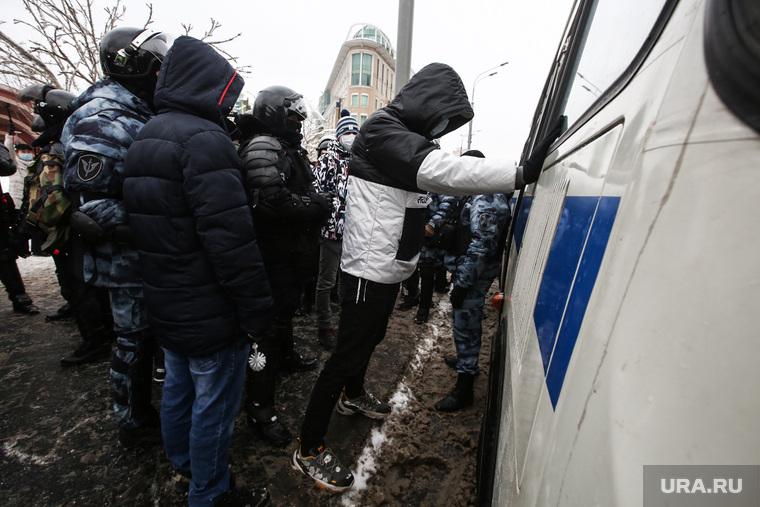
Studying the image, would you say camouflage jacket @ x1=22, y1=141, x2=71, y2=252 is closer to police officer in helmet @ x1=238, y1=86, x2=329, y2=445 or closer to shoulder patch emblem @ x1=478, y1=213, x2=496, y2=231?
police officer in helmet @ x1=238, y1=86, x2=329, y2=445

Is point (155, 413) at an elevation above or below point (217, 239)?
below

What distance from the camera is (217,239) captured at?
52.5 inches

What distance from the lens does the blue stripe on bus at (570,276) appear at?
0.57 metres

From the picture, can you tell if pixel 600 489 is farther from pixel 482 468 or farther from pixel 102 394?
pixel 102 394

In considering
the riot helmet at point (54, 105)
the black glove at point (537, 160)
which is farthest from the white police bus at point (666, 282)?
the riot helmet at point (54, 105)

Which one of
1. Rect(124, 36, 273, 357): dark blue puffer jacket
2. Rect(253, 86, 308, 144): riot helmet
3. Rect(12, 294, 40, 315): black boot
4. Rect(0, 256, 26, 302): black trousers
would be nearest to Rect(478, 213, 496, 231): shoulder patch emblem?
Rect(253, 86, 308, 144): riot helmet

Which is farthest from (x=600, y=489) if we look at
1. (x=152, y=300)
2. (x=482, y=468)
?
(x=152, y=300)

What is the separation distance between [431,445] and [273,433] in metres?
1.01

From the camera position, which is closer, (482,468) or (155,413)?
(482,468)

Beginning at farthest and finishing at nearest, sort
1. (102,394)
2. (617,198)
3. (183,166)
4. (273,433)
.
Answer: (102,394), (273,433), (183,166), (617,198)

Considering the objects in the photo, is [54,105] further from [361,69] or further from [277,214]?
[361,69]

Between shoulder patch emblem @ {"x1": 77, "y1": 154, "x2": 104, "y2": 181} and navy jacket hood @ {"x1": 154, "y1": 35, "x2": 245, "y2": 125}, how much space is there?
1.98 ft

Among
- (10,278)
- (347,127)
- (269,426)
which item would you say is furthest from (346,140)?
(10,278)

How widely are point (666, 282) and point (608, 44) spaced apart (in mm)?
984
